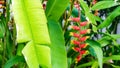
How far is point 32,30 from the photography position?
24.6 inches

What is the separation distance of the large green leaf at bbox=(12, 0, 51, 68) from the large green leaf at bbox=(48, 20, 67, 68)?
0.20m

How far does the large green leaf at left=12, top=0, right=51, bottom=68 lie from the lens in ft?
2.00

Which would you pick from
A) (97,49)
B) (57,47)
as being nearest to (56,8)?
(57,47)

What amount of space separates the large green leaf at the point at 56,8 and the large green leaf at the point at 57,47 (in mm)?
29

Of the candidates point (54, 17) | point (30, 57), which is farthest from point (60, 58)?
point (30, 57)

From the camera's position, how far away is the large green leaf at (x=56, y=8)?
0.91 meters

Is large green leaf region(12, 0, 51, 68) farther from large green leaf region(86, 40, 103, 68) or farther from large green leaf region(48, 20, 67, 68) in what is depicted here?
large green leaf region(86, 40, 103, 68)

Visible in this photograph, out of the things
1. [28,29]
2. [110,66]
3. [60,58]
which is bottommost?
[110,66]

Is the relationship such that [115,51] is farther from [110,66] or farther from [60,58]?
[60,58]

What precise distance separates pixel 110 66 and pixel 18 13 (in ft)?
3.25

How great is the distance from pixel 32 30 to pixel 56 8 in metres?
0.31

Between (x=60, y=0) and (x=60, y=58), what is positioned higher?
(x=60, y=0)

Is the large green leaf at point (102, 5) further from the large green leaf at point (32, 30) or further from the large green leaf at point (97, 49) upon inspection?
the large green leaf at point (32, 30)

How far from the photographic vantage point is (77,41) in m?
1.07
